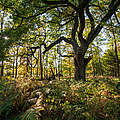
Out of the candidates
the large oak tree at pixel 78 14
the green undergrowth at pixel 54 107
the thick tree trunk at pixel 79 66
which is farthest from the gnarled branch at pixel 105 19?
the green undergrowth at pixel 54 107

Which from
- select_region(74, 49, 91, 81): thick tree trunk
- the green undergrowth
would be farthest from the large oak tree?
the green undergrowth

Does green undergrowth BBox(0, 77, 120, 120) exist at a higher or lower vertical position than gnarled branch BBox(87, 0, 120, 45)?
lower

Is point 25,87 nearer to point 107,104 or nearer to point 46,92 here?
point 46,92

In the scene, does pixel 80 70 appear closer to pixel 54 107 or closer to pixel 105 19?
pixel 105 19

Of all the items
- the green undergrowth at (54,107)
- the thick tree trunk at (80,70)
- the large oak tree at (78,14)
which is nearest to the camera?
the green undergrowth at (54,107)

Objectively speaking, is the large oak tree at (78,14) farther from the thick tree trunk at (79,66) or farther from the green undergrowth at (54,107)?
the green undergrowth at (54,107)

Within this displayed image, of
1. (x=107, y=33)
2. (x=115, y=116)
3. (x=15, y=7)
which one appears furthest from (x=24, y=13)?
Answer: (x=107, y=33)

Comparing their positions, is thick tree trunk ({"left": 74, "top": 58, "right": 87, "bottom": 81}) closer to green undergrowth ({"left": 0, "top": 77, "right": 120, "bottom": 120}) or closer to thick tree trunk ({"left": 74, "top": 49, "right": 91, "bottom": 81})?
thick tree trunk ({"left": 74, "top": 49, "right": 91, "bottom": 81})

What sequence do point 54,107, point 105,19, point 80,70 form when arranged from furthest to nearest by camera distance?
point 80,70, point 105,19, point 54,107

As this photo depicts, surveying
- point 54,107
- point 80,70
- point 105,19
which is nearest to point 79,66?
point 80,70

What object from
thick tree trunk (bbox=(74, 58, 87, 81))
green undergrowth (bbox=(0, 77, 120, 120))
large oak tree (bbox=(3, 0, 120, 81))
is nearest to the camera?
green undergrowth (bbox=(0, 77, 120, 120))

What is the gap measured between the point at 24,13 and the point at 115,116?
21.8ft

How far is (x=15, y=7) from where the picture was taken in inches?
242

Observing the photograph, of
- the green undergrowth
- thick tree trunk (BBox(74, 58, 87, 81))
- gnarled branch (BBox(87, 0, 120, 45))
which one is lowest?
the green undergrowth
